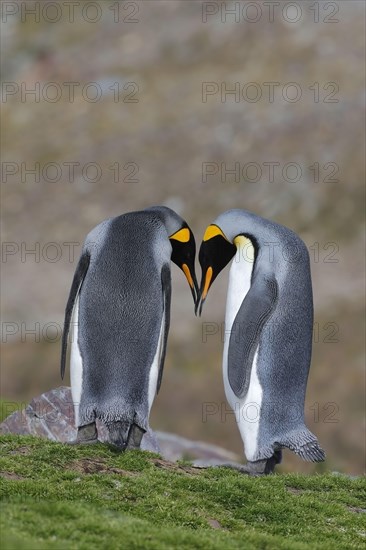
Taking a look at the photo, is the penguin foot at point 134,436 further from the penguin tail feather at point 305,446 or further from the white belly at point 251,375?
the penguin tail feather at point 305,446

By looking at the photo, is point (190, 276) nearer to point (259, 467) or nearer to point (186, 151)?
point (259, 467)

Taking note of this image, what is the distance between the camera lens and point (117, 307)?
11312 mm

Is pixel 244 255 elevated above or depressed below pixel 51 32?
below

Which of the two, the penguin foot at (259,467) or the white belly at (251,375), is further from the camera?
the white belly at (251,375)

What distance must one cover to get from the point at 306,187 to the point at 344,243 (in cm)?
519

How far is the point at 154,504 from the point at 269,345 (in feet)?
8.92

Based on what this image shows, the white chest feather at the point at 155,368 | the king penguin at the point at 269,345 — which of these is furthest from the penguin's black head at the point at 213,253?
the white chest feather at the point at 155,368

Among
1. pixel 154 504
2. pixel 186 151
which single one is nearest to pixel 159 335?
pixel 154 504

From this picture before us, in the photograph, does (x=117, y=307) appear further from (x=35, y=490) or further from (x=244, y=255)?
(x=35, y=490)

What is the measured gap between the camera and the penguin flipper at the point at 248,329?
451 inches

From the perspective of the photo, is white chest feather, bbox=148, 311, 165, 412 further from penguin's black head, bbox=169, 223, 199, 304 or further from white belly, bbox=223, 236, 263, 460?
penguin's black head, bbox=169, 223, 199, 304

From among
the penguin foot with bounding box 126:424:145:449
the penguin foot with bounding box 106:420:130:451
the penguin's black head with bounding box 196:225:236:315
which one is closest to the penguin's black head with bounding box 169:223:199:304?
the penguin's black head with bounding box 196:225:236:315

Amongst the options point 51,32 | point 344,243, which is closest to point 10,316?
point 344,243

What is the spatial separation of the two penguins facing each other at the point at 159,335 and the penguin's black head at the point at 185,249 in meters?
0.40
